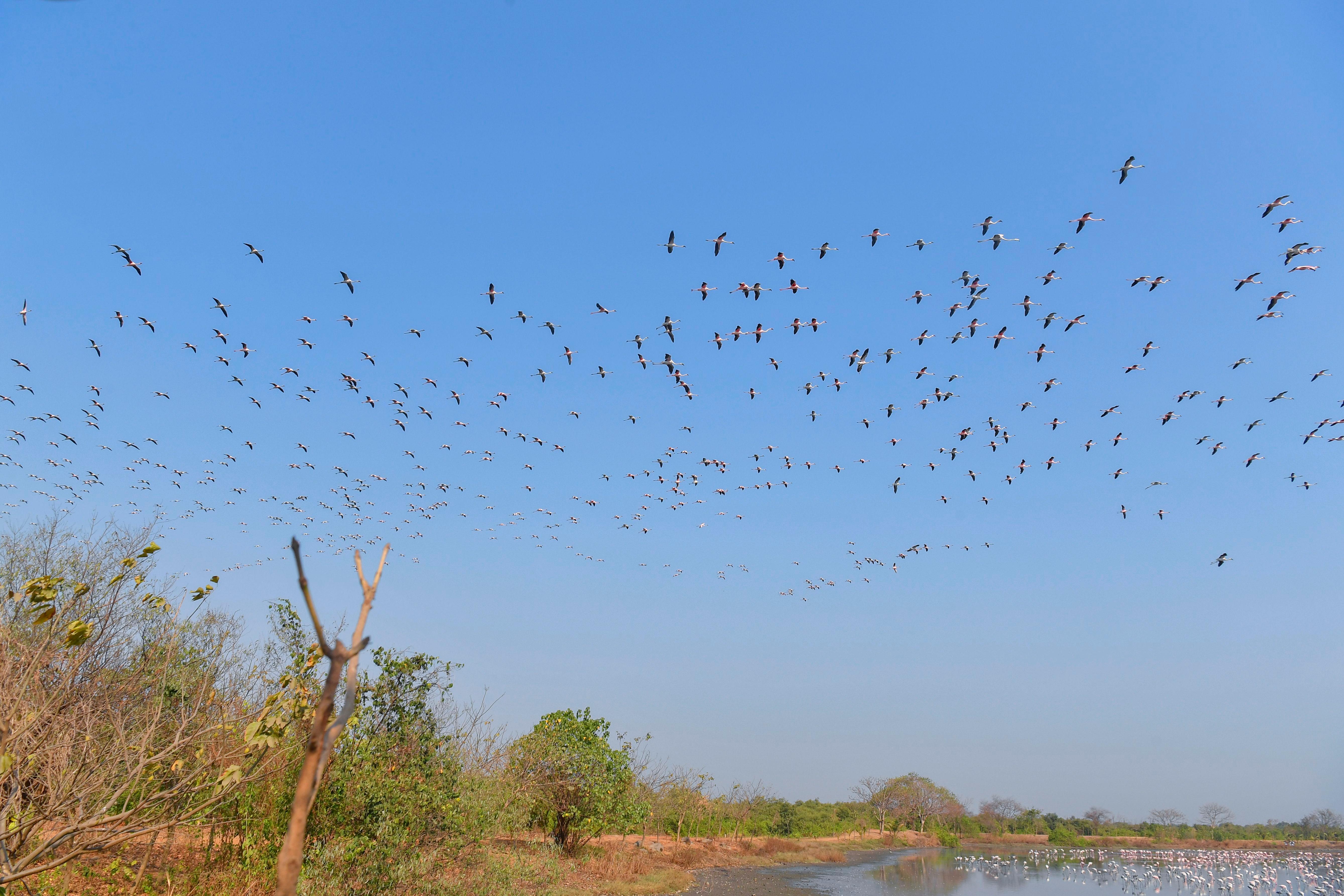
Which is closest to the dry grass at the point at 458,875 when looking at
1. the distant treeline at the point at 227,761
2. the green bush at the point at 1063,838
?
the distant treeline at the point at 227,761

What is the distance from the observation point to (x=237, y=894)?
1306 cm

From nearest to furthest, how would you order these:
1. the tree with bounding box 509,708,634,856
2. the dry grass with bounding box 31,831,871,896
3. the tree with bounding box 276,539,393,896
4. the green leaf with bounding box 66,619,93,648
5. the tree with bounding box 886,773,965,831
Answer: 1. the tree with bounding box 276,539,393,896
2. the green leaf with bounding box 66,619,93,648
3. the dry grass with bounding box 31,831,871,896
4. the tree with bounding box 509,708,634,856
5. the tree with bounding box 886,773,965,831

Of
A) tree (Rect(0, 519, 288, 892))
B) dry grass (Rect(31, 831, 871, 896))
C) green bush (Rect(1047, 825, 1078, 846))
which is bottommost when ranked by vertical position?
green bush (Rect(1047, 825, 1078, 846))

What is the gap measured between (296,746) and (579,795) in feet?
63.4

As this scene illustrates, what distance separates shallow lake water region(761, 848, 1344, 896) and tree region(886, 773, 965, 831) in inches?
400

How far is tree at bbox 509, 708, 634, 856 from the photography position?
2759 centimetres

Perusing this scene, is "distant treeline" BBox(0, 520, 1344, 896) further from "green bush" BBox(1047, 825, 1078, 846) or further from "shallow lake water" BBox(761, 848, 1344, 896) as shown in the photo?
"green bush" BBox(1047, 825, 1078, 846)

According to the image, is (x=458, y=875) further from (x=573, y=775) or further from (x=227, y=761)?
(x=573, y=775)

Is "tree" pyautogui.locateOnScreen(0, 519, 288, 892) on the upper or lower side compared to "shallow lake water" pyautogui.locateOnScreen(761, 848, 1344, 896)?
upper

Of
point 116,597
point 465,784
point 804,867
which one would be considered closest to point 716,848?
point 804,867

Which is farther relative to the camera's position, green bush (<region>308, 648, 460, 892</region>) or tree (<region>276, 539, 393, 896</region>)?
green bush (<region>308, 648, 460, 892</region>)

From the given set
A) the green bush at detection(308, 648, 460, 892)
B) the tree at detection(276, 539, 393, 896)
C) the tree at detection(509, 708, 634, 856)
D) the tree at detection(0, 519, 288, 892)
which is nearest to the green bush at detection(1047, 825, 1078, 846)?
the tree at detection(509, 708, 634, 856)

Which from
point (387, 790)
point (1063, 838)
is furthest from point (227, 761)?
point (1063, 838)

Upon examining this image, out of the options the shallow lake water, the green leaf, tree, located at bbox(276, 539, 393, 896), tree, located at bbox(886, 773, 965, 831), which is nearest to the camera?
tree, located at bbox(276, 539, 393, 896)
